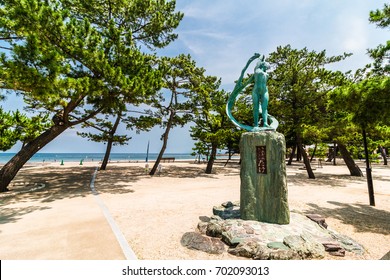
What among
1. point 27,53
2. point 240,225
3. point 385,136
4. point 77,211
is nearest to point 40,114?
point 27,53

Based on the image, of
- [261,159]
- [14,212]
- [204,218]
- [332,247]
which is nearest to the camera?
[332,247]

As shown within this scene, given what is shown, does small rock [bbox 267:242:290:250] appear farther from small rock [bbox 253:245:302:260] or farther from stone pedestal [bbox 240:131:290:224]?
stone pedestal [bbox 240:131:290:224]

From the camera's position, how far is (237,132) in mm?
18953

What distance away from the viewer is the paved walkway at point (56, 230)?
4246mm

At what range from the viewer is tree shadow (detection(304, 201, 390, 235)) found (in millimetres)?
6203

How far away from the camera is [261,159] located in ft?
19.6

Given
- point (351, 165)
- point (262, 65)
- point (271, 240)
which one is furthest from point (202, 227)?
point (351, 165)

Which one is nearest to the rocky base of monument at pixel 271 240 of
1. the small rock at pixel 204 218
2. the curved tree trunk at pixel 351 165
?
the small rock at pixel 204 218

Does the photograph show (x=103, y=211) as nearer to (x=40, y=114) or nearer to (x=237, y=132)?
(x=40, y=114)

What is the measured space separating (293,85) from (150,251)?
48.8 feet

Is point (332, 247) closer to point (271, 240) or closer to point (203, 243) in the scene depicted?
point (271, 240)

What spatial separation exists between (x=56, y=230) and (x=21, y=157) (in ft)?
24.2

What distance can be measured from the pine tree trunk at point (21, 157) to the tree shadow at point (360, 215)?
12.4m

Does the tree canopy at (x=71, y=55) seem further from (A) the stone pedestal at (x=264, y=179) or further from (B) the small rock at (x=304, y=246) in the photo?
(B) the small rock at (x=304, y=246)
